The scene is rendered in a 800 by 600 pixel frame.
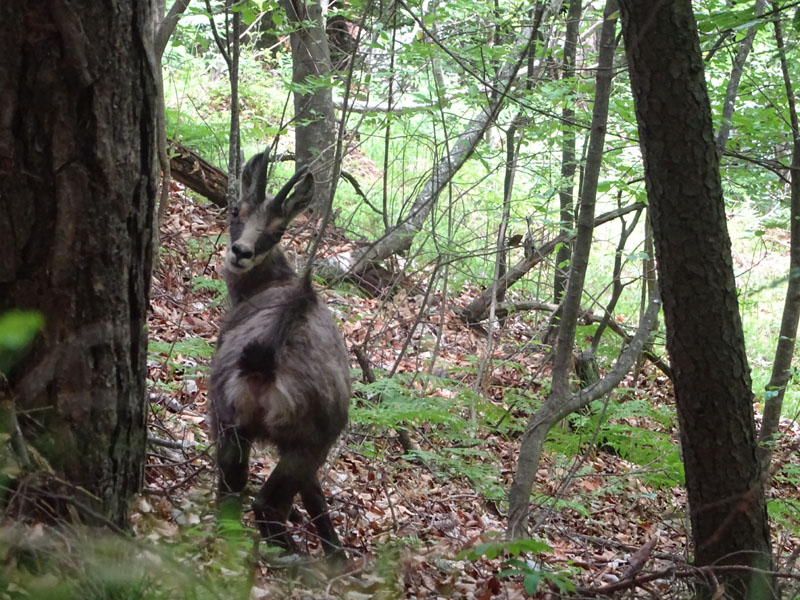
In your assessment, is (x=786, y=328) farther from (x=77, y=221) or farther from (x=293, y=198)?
(x=77, y=221)

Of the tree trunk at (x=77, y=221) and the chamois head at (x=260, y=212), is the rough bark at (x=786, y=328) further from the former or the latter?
the tree trunk at (x=77, y=221)

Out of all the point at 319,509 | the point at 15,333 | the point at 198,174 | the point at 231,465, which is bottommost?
the point at 319,509

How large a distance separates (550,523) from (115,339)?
15.2 ft

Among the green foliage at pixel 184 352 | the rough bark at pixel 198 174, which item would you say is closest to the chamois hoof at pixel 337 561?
the green foliage at pixel 184 352

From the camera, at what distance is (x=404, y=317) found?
1030cm

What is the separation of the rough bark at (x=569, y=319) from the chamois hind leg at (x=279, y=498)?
4.50 ft

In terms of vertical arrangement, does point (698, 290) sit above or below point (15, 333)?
above

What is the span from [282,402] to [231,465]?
574 mm

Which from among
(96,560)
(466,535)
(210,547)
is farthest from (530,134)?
(96,560)

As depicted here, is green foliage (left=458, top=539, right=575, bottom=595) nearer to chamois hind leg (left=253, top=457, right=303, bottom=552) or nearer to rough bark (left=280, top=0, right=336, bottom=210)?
chamois hind leg (left=253, top=457, right=303, bottom=552)

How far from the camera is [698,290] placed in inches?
161

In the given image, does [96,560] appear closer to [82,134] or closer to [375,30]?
[82,134]

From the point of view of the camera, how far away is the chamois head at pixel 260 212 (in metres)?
5.85

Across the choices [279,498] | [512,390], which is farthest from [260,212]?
[512,390]
